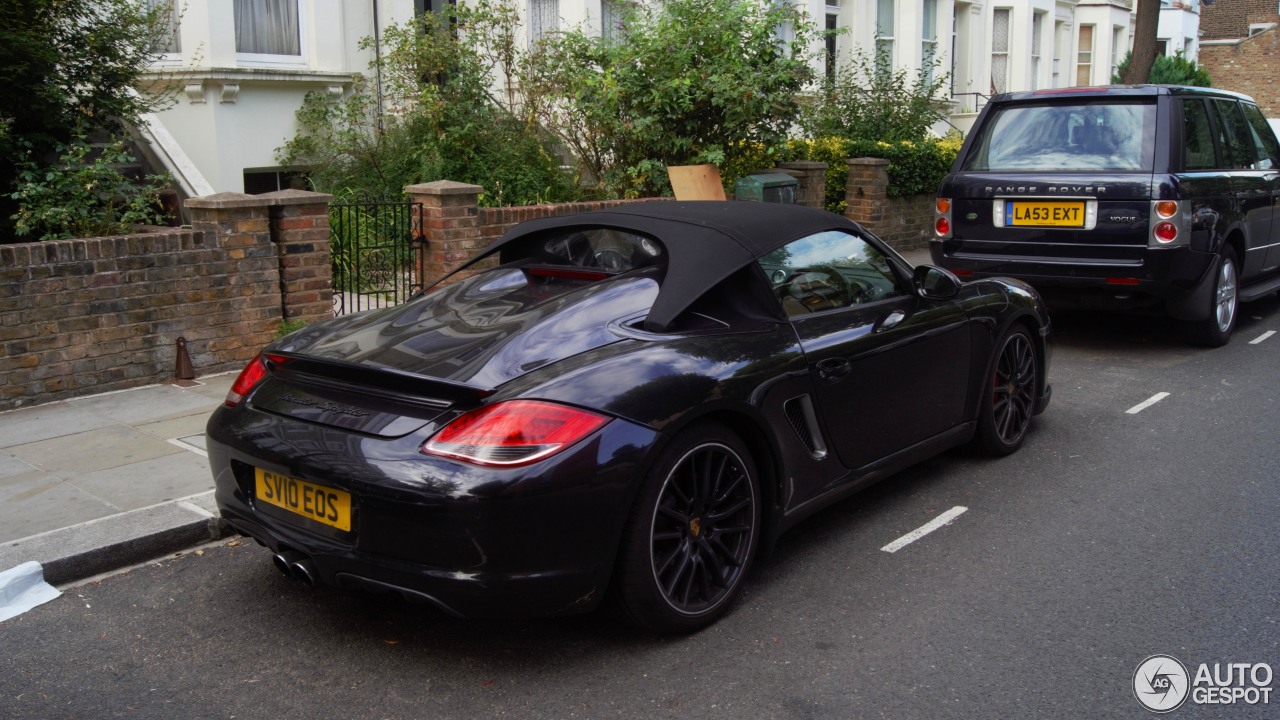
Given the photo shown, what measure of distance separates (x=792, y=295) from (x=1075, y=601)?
1584mm

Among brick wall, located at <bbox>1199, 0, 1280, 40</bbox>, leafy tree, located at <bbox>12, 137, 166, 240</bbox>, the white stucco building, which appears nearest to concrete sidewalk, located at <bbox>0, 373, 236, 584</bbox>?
leafy tree, located at <bbox>12, 137, 166, 240</bbox>

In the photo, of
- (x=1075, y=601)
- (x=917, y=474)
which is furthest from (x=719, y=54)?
(x=1075, y=601)

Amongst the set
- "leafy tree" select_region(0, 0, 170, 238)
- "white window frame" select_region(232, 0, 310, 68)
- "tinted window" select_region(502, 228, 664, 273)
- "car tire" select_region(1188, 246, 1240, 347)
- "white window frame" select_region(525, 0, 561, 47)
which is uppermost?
"white window frame" select_region(525, 0, 561, 47)

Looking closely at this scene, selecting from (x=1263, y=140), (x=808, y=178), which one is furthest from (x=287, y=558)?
(x=808, y=178)

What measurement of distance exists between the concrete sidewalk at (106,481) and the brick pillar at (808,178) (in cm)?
742

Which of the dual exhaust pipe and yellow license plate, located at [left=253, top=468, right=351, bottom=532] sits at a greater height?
yellow license plate, located at [left=253, top=468, right=351, bottom=532]

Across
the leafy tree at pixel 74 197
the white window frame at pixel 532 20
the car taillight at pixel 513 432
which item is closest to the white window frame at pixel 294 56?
the white window frame at pixel 532 20

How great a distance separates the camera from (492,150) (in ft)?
39.2

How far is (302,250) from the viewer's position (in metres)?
7.82

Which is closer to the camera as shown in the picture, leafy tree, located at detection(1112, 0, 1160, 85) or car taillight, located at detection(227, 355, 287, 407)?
car taillight, located at detection(227, 355, 287, 407)

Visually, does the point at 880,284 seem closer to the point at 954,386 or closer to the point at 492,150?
the point at 954,386

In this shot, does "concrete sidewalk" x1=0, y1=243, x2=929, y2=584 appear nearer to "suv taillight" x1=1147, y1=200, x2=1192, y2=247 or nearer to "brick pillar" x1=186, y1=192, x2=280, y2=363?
"brick pillar" x1=186, y1=192, x2=280, y2=363

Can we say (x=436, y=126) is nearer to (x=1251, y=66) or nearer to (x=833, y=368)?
(x=833, y=368)

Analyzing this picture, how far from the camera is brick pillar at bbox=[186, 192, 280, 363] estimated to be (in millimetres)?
7359
